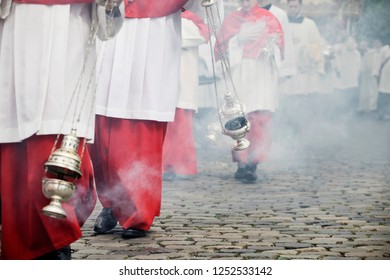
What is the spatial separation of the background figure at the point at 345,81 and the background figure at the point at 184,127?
42.1 inches

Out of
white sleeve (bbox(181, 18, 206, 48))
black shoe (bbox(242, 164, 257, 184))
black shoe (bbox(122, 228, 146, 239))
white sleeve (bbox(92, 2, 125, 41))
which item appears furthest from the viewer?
black shoe (bbox(242, 164, 257, 184))

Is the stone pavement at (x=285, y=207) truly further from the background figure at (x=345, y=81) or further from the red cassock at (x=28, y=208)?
the red cassock at (x=28, y=208)

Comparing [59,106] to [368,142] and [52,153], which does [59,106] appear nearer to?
[52,153]

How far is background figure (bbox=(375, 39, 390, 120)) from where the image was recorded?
287 inches

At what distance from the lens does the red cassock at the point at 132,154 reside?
6473 mm

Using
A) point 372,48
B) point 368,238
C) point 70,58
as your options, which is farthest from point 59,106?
point 372,48

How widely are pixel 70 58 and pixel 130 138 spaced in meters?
1.16

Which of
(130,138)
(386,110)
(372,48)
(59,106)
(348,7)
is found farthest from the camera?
(386,110)

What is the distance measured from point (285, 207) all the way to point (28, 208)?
2371 mm

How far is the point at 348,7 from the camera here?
274 inches

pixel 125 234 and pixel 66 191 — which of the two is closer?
pixel 66 191

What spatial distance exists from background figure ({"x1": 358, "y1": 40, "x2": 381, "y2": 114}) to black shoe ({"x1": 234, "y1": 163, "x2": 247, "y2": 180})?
3.09 feet

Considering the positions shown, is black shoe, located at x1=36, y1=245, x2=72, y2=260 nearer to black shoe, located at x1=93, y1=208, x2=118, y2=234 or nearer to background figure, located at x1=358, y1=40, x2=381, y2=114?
black shoe, located at x1=93, y1=208, x2=118, y2=234

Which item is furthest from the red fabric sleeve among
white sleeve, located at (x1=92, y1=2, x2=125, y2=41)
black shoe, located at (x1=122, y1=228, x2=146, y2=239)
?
white sleeve, located at (x1=92, y1=2, x2=125, y2=41)
